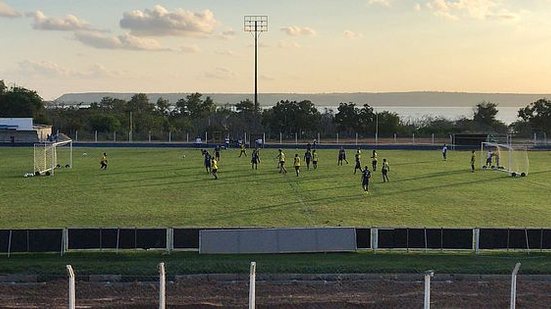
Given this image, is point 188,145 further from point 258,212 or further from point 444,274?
point 444,274

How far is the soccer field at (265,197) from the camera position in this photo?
79.5ft

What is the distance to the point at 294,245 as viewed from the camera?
18.9 meters

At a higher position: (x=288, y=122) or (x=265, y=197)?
(x=288, y=122)

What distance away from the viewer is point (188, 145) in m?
67.7

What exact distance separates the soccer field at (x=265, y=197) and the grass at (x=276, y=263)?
4542 millimetres

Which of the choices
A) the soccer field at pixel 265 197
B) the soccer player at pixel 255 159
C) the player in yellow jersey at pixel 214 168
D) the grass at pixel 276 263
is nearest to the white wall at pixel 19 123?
the soccer field at pixel 265 197

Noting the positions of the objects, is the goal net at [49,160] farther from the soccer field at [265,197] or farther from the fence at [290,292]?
the fence at [290,292]

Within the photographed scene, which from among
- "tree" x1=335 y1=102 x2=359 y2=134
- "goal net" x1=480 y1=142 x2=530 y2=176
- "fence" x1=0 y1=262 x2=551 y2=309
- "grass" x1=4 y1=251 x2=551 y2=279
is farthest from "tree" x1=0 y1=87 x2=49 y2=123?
"fence" x1=0 y1=262 x2=551 y2=309

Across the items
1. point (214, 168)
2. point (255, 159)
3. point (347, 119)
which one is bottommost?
point (214, 168)

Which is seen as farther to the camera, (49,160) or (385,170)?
(49,160)

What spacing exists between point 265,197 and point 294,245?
10890 millimetres

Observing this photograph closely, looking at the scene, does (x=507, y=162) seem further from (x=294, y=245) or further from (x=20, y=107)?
(x=20, y=107)

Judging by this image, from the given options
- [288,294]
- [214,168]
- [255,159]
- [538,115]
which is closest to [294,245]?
[288,294]

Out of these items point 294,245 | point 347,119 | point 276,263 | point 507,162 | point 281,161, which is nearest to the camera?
point 276,263
